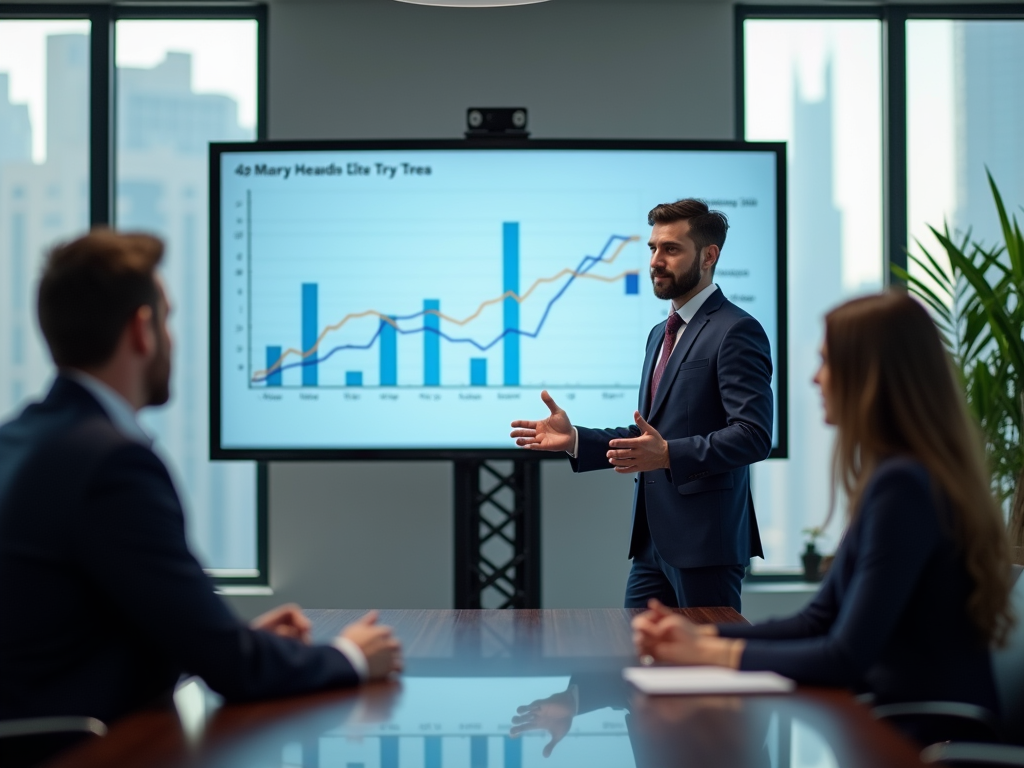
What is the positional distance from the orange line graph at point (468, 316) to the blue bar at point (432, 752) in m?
2.96

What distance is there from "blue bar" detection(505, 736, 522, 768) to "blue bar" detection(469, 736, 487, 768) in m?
0.03

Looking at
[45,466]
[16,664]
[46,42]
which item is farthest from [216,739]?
[46,42]

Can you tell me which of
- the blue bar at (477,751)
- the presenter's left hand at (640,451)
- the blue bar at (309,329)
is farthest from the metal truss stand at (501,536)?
the blue bar at (477,751)

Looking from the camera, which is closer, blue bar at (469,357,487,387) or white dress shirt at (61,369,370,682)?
white dress shirt at (61,369,370,682)

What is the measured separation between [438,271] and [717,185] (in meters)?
1.24

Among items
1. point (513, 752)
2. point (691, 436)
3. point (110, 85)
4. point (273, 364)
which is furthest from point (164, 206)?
point (513, 752)

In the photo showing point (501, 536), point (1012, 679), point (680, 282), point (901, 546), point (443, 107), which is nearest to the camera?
point (901, 546)

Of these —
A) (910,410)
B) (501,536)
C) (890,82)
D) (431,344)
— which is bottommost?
(501,536)

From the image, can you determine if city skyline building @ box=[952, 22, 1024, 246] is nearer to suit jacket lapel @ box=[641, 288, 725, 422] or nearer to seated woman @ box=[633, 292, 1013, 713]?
suit jacket lapel @ box=[641, 288, 725, 422]

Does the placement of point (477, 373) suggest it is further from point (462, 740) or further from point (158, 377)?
point (462, 740)

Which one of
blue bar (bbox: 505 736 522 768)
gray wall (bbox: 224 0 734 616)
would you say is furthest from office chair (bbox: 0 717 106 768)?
gray wall (bbox: 224 0 734 616)

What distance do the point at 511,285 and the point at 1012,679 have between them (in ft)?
9.31

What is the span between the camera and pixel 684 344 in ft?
10.6

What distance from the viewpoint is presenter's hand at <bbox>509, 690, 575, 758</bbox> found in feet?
4.49
